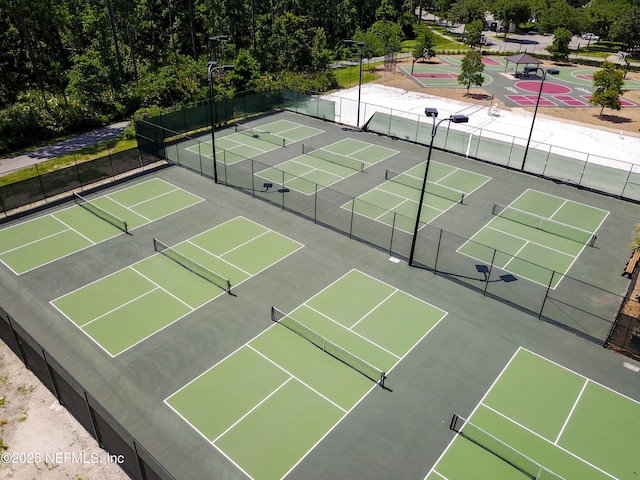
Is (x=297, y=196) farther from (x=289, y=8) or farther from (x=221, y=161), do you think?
(x=289, y=8)

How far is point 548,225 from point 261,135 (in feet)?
73.8

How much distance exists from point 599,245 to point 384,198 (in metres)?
12.1

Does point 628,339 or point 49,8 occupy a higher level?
point 49,8

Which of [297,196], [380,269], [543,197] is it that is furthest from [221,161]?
[543,197]

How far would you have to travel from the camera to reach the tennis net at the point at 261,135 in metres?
37.7

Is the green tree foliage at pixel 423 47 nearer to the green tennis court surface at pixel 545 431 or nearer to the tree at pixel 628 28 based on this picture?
the tree at pixel 628 28

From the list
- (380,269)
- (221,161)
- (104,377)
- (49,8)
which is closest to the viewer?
(104,377)

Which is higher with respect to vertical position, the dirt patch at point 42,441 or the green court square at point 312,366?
the green court square at point 312,366

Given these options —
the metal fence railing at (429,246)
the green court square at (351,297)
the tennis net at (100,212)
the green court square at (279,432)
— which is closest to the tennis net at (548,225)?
the metal fence railing at (429,246)

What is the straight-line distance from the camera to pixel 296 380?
17000mm

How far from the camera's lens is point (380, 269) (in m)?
23.2

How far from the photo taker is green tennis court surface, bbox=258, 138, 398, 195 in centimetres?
3117

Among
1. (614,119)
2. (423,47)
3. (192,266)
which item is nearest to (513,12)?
(423,47)

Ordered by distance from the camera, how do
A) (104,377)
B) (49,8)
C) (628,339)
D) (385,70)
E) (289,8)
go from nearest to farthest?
(104,377) < (628,339) < (49,8) < (385,70) < (289,8)
